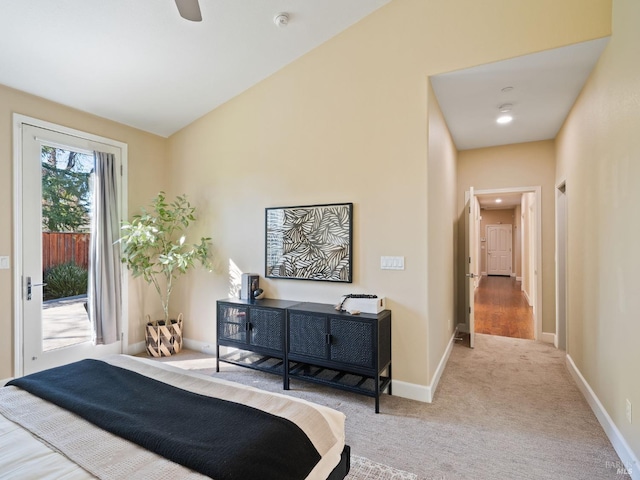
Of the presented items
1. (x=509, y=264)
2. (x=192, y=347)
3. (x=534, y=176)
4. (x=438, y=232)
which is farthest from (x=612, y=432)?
(x=509, y=264)

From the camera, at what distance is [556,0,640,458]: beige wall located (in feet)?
6.46

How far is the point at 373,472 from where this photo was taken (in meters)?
1.97

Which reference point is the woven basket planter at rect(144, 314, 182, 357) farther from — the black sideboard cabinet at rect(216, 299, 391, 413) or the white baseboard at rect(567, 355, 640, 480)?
the white baseboard at rect(567, 355, 640, 480)

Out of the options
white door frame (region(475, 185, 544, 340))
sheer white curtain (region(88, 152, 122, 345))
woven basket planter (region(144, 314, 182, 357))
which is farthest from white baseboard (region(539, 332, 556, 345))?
sheer white curtain (region(88, 152, 122, 345))

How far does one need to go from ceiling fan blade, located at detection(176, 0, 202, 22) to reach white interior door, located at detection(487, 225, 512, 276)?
1229cm

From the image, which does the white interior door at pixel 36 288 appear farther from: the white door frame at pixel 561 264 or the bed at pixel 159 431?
the white door frame at pixel 561 264

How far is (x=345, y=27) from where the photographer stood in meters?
3.18

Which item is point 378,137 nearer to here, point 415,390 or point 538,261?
point 415,390

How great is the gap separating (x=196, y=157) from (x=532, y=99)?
388 cm

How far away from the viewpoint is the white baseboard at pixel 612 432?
1.90 metres

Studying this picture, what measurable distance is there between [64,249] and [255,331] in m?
2.20

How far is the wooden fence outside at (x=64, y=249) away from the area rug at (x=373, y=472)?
11.2 feet

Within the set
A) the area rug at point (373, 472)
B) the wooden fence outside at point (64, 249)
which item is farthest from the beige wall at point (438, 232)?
the wooden fence outside at point (64, 249)

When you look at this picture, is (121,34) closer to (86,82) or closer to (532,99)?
(86,82)
